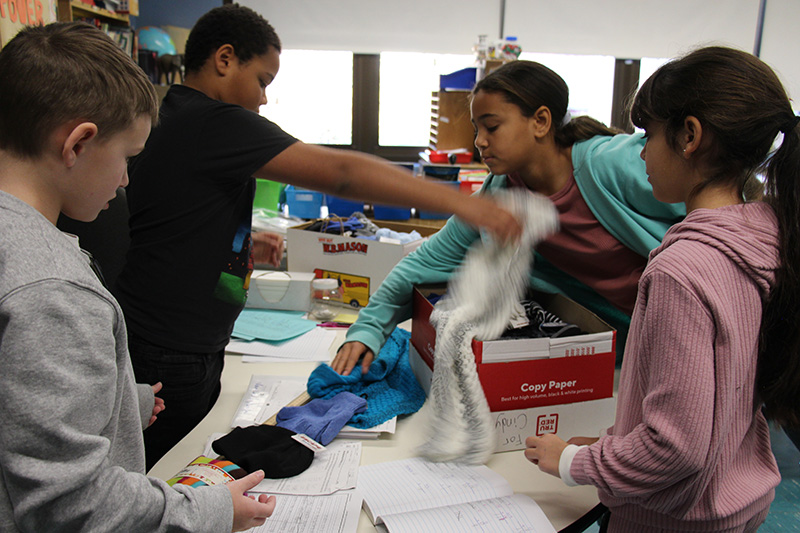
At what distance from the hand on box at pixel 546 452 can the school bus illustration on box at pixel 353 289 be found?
1114 mm

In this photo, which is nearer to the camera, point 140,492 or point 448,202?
point 140,492

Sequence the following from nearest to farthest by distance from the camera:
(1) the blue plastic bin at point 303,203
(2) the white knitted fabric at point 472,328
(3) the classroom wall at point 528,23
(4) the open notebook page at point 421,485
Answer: (4) the open notebook page at point 421,485
(2) the white knitted fabric at point 472,328
(1) the blue plastic bin at point 303,203
(3) the classroom wall at point 528,23

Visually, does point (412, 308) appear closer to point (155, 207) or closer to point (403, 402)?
point (403, 402)

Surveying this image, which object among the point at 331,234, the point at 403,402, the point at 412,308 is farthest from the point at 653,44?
the point at 403,402

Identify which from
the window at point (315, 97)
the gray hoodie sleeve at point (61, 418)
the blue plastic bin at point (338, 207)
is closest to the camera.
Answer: the gray hoodie sleeve at point (61, 418)

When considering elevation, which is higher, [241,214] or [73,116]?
[73,116]

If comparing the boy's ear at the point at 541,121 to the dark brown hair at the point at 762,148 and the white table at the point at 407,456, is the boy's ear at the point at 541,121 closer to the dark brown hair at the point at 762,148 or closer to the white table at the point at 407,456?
the dark brown hair at the point at 762,148

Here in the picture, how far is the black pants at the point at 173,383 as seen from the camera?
1286 mm

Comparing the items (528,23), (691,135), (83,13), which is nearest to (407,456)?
(691,135)

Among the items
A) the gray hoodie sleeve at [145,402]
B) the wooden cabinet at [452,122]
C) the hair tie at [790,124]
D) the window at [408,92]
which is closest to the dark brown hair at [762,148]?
the hair tie at [790,124]

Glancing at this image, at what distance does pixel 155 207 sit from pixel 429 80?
3.73 meters

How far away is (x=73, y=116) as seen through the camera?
0.67 m

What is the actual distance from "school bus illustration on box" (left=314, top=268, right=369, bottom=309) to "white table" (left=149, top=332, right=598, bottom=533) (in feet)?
2.29

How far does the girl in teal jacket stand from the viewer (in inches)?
54.3
